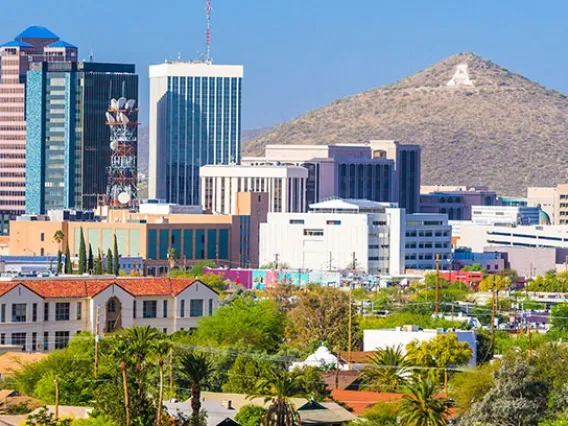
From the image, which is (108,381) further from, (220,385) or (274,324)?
(274,324)

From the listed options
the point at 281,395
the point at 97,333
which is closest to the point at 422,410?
the point at 281,395

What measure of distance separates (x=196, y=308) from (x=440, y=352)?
1758cm

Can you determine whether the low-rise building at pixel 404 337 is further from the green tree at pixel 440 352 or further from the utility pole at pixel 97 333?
the utility pole at pixel 97 333

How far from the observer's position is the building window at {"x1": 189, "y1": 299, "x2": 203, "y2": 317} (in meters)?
109

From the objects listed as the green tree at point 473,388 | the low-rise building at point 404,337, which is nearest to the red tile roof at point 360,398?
the green tree at point 473,388

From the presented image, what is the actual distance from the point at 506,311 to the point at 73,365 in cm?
6062

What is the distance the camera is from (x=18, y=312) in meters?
102

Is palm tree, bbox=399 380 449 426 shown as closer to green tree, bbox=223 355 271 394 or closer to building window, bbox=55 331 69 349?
green tree, bbox=223 355 271 394

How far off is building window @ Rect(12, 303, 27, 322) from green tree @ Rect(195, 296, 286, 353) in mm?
8184

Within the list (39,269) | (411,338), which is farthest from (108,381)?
(39,269)

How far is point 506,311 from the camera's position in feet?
463

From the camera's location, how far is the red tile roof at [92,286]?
342ft

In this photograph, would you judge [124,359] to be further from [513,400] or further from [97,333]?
[97,333]

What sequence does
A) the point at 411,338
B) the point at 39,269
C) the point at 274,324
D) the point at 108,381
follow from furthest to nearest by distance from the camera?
the point at 39,269 < the point at 274,324 < the point at 411,338 < the point at 108,381
